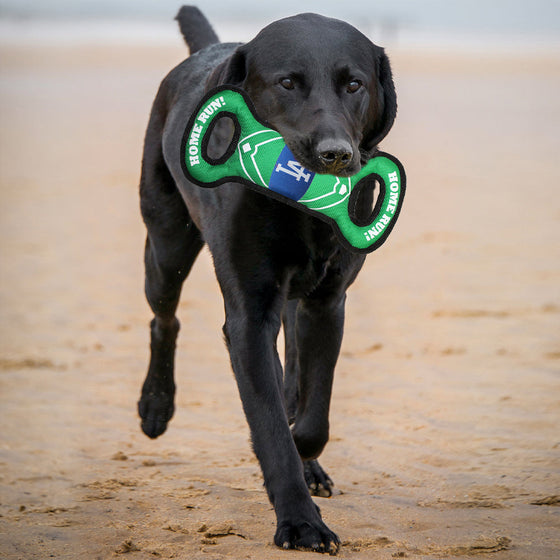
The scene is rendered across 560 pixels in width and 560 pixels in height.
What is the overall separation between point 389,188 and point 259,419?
0.84 m

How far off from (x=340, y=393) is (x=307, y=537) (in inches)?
88.2

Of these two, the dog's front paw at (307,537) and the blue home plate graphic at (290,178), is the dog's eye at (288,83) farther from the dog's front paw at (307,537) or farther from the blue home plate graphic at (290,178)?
the dog's front paw at (307,537)

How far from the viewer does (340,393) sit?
5.07m

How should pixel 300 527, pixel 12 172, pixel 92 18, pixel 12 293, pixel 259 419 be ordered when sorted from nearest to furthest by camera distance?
pixel 300 527 < pixel 259 419 < pixel 12 293 < pixel 12 172 < pixel 92 18

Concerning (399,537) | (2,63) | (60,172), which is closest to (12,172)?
(60,172)

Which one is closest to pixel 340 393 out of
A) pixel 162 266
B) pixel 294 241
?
pixel 162 266

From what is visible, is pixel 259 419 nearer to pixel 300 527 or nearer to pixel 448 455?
pixel 300 527

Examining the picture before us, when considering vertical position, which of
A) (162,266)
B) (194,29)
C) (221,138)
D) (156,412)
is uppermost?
(194,29)

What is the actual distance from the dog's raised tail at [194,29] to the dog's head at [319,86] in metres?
1.39

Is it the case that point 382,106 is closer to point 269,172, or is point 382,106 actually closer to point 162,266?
point 269,172

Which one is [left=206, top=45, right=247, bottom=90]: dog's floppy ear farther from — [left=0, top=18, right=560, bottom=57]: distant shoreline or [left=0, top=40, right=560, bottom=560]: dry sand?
[left=0, top=18, right=560, bottom=57]: distant shoreline

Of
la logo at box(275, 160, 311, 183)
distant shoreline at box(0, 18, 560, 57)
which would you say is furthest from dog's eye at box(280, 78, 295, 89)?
distant shoreline at box(0, 18, 560, 57)

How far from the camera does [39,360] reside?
5656 millimetres

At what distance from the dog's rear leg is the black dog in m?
0.49
